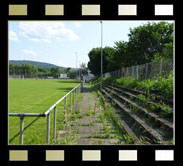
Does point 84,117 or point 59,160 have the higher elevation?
point 59,160

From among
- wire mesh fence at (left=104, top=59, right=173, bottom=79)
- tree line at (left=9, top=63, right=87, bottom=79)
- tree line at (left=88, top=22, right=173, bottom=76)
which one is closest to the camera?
wire mesh fence at (left=104, top=59, right=173, bottom=79)

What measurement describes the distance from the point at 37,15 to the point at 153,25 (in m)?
18.6

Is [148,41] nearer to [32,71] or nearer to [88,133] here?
[88,133]

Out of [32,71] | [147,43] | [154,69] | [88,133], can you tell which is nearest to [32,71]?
[32,71]

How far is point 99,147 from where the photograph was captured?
2152 millimetres

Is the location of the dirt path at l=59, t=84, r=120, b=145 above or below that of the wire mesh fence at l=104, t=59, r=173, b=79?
below

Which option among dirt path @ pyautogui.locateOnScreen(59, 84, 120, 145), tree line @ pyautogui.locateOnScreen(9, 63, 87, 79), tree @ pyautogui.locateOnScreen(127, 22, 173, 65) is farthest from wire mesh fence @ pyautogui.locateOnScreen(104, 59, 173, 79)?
tree line @ pyautogui.locateOnScreen(9, 63, 87, 79)

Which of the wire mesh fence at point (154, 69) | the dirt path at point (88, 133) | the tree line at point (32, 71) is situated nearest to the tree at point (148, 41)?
the wire mesh fence at point (154, 69)

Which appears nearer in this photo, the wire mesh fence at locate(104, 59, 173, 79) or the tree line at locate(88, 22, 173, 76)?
the wire mesh fence at locate(104, 59, 173, 79)

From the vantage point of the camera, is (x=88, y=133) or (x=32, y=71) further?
(x=32, y=71)

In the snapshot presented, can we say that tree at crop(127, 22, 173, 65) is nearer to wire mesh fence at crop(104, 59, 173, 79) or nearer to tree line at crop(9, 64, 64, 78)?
wire mesh fence at crop(104, 59, 173, 79)

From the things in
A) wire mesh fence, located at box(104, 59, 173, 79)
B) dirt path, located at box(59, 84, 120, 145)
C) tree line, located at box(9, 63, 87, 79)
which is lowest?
dirt path, located at box(59, 84, 120, 145)
